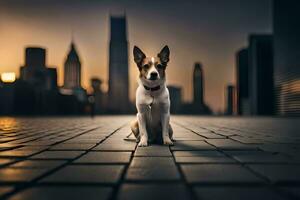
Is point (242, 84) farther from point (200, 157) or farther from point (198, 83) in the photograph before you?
point (200, 157)

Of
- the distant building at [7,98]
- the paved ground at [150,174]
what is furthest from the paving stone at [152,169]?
the distant building at [7,98]

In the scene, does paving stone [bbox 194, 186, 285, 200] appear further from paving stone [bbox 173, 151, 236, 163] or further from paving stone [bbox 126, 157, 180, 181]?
paving stone [bbox 173, 151, 236, 163]

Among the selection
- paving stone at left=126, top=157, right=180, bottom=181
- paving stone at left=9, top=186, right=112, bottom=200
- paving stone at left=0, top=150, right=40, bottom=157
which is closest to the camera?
paving stone at left=9, top=186, right=112, bottom=200

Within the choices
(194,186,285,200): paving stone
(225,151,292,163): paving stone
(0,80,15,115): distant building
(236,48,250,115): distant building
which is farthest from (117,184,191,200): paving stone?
(236,48,250,115): distant building

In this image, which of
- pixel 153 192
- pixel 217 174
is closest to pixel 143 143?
pixel 217 174

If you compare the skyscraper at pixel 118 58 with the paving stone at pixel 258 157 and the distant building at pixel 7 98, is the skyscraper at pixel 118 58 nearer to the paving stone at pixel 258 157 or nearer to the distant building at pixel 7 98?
the distant building at pixel 7 98

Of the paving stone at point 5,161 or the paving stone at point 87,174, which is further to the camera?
the paving stone at point 5,161

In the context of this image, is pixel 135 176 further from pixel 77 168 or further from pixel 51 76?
pixel 51 76
